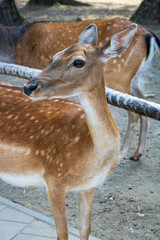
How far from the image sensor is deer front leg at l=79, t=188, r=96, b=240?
3.28m

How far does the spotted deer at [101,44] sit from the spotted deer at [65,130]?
7.44 feet

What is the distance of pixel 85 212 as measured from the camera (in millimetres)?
3318

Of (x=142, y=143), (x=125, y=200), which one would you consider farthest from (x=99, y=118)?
(x=142, y=143)

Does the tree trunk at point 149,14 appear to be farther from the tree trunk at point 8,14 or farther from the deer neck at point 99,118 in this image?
the deer neck at point 99,118

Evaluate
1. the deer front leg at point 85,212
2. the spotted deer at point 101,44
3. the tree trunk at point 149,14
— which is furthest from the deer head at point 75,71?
the tree trunk at point 149,14

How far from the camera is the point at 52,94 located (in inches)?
101

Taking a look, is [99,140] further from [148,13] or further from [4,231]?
[148,13]

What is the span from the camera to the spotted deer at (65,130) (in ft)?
8.57

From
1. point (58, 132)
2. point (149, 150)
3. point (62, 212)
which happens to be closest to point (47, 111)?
point (58, 132)

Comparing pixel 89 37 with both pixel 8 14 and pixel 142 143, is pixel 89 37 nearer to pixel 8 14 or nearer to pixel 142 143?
pixel 142 143

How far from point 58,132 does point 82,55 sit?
0.70m

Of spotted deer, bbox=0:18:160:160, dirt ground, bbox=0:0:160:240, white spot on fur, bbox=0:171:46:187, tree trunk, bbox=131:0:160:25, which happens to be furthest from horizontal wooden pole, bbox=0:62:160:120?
Result: tree trunk, bbox=131:0:160:25

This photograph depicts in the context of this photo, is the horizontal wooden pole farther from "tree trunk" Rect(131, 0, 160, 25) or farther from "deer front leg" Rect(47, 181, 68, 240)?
"tree trunk" Rect(131, 0, 160, 25)

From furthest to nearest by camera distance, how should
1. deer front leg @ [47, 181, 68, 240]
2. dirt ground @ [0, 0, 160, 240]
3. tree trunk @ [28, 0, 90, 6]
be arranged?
tree trunk @ [28, 0, 90, 6] → dirt ground @ [0, 0, 160, 240] → deer front leg @ [47, 181, 68, 240]
